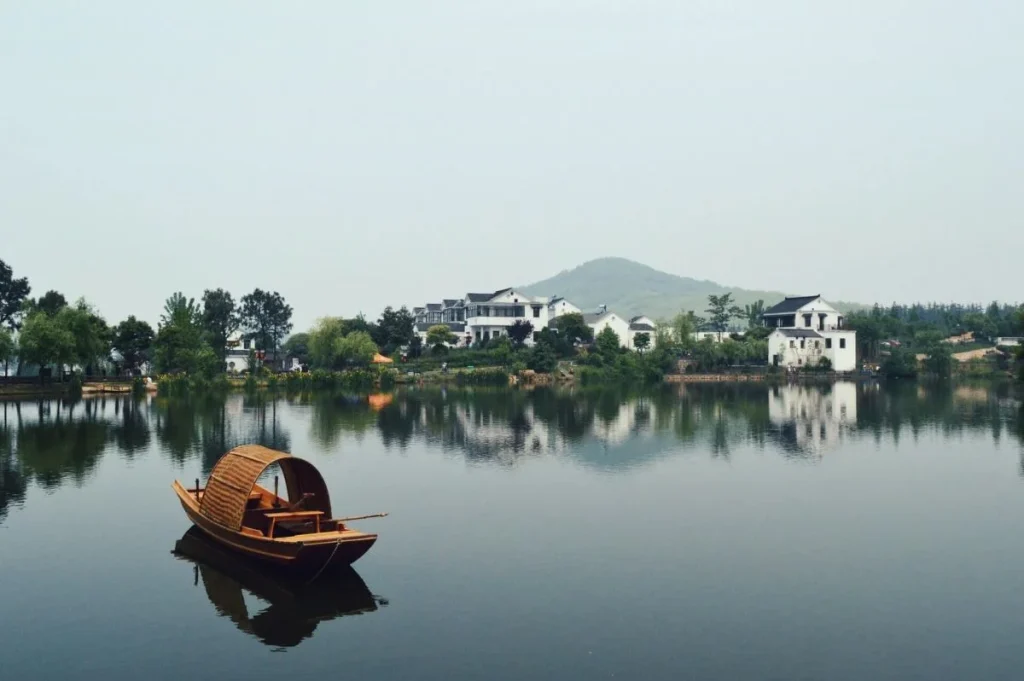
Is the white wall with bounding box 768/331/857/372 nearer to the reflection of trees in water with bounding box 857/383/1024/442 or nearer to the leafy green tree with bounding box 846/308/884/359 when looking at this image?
the leafy green tree with bounding box 846/308/884/359

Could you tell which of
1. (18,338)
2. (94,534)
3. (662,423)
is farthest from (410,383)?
(94,534)

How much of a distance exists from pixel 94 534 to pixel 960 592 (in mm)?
20844

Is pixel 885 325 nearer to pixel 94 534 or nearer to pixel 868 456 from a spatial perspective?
pixel 868 456

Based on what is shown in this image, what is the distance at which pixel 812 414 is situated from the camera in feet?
174

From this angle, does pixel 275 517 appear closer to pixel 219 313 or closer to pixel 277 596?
pixel 277 596

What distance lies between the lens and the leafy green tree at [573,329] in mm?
93812

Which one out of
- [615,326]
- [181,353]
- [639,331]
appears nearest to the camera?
[181,353]

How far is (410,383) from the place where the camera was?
266ft

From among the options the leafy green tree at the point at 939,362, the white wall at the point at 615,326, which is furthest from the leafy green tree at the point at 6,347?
the leafy green tree at the point at 939,362

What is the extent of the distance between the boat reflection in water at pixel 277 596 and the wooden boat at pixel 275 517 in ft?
1.48

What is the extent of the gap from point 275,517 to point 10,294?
241 ft

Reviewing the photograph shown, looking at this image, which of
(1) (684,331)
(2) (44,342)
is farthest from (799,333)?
(2) (44,342)

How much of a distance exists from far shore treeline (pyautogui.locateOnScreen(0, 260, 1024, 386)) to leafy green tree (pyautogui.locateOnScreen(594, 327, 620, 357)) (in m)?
0.16

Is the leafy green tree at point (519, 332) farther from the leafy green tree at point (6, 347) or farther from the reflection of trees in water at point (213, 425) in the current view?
the leafy green tree at point (6, 347)
